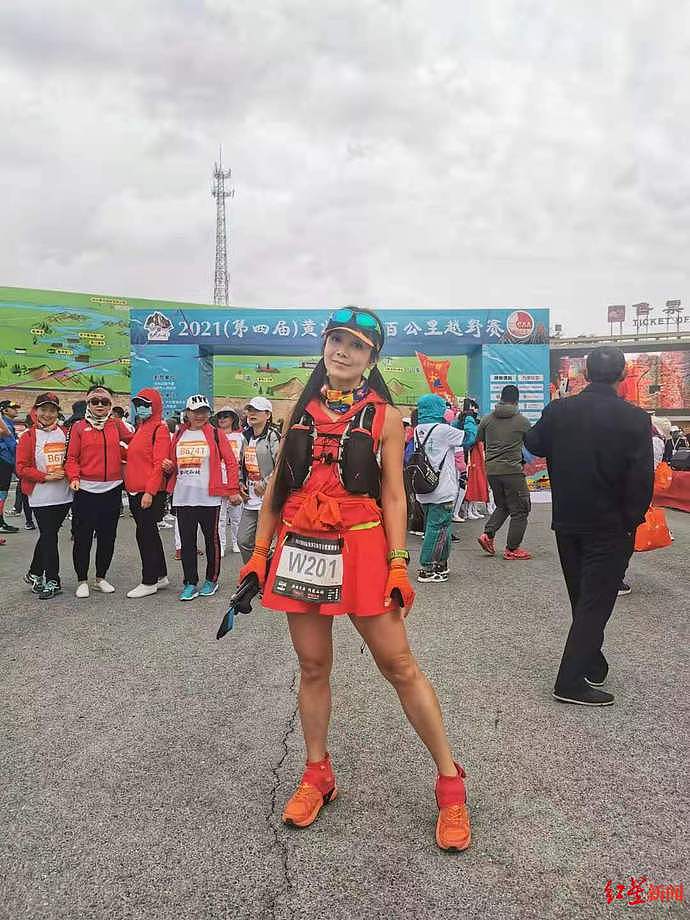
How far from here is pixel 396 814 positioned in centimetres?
258

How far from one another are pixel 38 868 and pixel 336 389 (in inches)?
79.1

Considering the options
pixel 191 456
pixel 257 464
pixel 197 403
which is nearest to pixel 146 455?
pixel 191 456

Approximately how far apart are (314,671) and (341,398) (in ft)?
3.53

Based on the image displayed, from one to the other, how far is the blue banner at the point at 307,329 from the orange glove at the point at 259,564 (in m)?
13.2

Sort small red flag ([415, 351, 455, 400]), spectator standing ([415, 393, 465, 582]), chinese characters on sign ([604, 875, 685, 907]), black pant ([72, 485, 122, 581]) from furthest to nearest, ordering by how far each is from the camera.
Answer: small red flag ([415, 351, 455, 400]), spectator standing ([415, 393, 465, 582]), black pant ([72, 485, 122, 581]), chinese characters on sign ([604, 875, 685, 907])

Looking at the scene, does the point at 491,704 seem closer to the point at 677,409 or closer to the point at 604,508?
the point at 604,508

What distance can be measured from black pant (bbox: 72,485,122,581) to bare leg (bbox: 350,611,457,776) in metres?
4.57

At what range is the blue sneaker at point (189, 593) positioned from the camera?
20.4ft

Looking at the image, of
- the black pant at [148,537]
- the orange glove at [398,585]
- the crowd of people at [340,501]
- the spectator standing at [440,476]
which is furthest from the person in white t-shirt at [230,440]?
the orange glove at [398,585]

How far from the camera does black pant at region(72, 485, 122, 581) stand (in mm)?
6328

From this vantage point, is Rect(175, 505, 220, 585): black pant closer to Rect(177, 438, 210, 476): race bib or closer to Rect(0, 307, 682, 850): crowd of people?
Rect(0, 307, 682, 850): crowd of people

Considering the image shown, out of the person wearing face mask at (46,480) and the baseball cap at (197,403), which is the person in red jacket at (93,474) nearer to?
the person wearing face mask at (46,480)

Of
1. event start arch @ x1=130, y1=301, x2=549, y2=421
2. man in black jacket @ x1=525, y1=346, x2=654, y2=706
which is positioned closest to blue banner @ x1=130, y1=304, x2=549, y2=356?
event start arch @ x1=130, y1=301, x2=549, y2=421

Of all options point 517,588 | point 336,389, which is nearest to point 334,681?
point 336,389
